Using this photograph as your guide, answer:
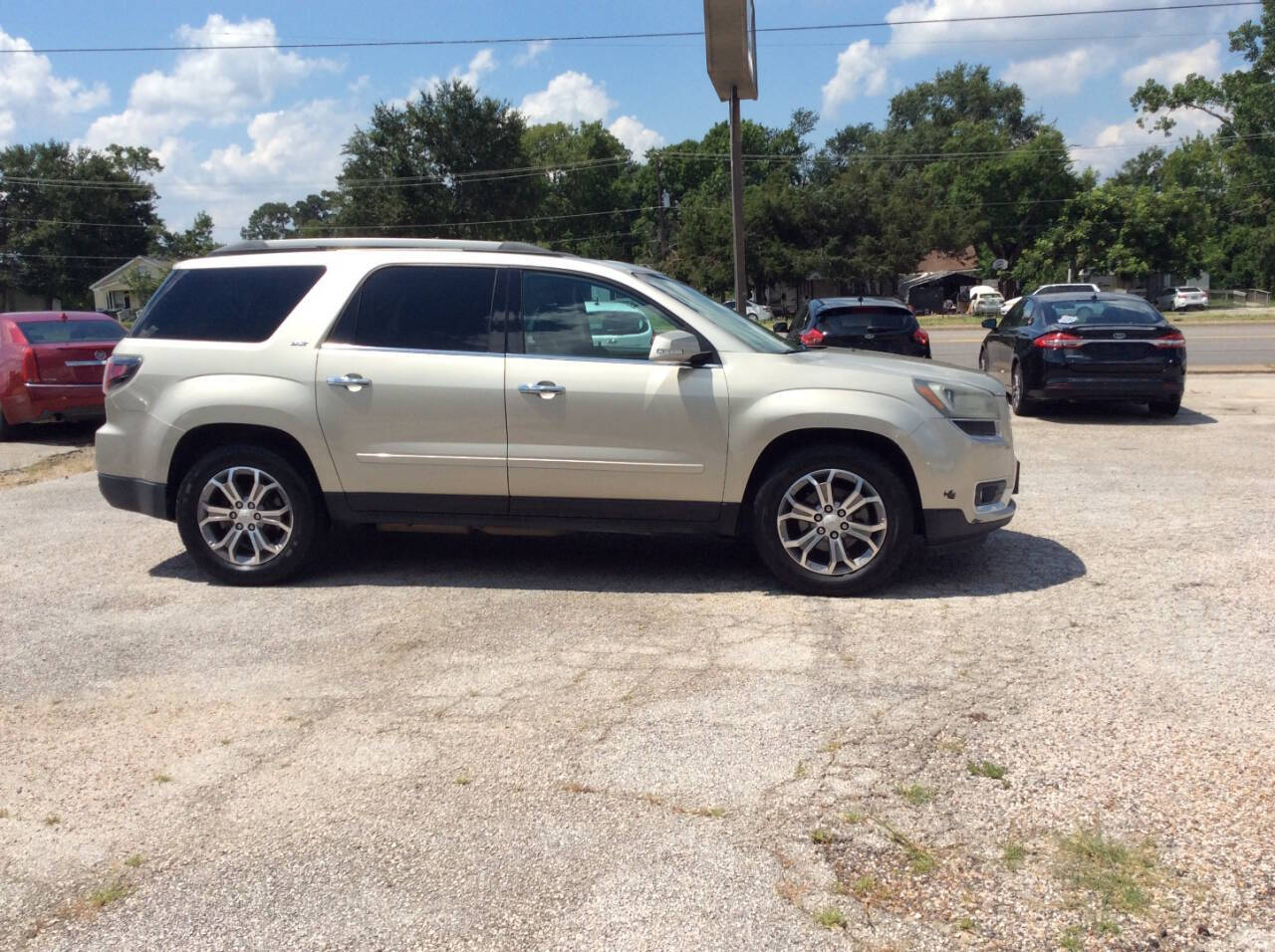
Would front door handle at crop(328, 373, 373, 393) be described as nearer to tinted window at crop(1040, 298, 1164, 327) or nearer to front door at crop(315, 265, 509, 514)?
front door at crop(315, 265, 509, 514)

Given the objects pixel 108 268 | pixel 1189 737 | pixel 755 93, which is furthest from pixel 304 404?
pixel 108 268

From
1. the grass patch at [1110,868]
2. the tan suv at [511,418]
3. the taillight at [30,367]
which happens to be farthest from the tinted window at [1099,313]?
the taillight at [30,367]

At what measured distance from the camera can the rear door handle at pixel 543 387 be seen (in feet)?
19.2

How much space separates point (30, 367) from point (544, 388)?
8759 mm

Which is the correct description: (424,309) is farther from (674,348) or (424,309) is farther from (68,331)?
(68,331)

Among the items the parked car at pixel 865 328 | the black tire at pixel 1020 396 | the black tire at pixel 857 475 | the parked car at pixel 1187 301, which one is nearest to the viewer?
the black tire at pixel 857 475

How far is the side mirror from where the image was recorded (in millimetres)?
5652

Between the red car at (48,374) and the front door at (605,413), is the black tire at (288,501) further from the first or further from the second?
the red car at (48,374)

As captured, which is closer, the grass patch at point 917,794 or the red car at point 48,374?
the grass patch at point 917,794

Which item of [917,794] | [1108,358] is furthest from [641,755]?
[1108,358]

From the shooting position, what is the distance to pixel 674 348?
5684mm

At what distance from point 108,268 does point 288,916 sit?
3444 inches

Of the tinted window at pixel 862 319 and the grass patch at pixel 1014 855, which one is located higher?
the tinted window at pixel 862 319

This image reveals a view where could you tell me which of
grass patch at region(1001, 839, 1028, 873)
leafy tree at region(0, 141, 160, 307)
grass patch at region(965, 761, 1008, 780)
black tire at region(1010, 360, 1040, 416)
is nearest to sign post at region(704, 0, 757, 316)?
black tire at region(1010, 360, 1040, 416)
